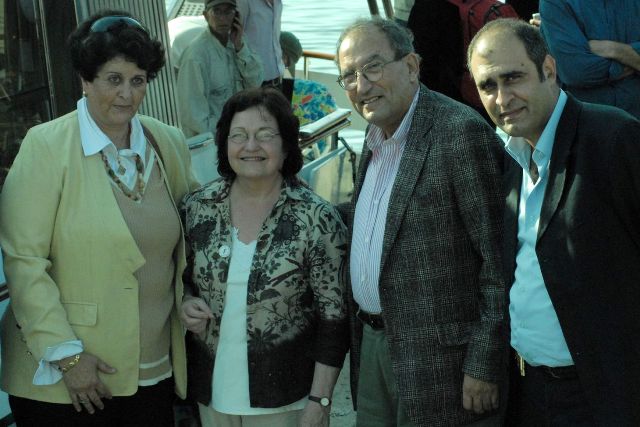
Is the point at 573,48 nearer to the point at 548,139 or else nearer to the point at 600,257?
the point at 548,139

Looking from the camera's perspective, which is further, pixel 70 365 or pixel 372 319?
pixel 372 319

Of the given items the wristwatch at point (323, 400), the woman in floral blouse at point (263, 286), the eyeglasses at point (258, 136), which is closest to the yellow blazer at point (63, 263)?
the woman in floral blouse at point (263, 286)

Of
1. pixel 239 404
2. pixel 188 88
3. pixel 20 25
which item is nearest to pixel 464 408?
pixel 239 404

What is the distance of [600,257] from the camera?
8.14ft

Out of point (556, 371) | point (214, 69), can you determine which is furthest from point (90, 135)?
point (214, 69)

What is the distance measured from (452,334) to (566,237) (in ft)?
1.65

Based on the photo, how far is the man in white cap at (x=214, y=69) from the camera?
19.3 ft

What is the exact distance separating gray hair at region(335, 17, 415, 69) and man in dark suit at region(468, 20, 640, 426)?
0.26 meters

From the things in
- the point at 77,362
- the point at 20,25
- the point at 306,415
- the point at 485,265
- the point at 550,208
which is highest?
the point at 20,25

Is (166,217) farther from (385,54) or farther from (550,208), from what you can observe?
(550,208)

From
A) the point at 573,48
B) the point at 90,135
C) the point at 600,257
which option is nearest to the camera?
the point at 600,257

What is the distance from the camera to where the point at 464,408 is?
2863 mm

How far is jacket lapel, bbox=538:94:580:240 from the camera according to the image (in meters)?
2.54

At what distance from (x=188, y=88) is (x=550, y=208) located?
3756 mm
